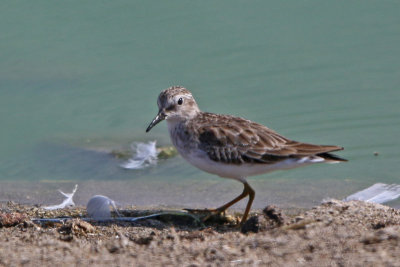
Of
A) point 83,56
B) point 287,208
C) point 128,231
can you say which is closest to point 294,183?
point 287,208

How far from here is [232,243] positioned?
201 inches

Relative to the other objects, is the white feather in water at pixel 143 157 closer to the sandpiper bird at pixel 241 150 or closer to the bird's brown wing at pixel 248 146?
the sandpiper bird at pixel 241 150

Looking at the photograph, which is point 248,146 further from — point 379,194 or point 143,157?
point 143,157

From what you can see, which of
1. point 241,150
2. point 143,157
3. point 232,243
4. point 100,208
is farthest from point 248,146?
point 143,157

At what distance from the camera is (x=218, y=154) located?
694 cm

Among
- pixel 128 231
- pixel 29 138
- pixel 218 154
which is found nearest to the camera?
pixel 128 231

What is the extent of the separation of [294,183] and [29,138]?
4.10 metres

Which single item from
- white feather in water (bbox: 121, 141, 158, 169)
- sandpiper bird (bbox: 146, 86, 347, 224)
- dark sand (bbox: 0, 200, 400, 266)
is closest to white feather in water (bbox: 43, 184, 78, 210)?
dark sand (bbox: 0, 200, 400, 266)

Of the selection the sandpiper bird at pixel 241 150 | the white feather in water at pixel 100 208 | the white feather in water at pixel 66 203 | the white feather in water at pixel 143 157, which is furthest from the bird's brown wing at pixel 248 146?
the white feather in water at pixel 143 157

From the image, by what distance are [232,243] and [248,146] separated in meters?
2.04

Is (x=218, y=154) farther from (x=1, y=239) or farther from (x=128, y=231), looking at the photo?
(x=1, y=239)

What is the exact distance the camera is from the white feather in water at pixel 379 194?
7.72m

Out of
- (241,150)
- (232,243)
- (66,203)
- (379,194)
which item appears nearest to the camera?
(232,243)

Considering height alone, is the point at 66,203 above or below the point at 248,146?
below
